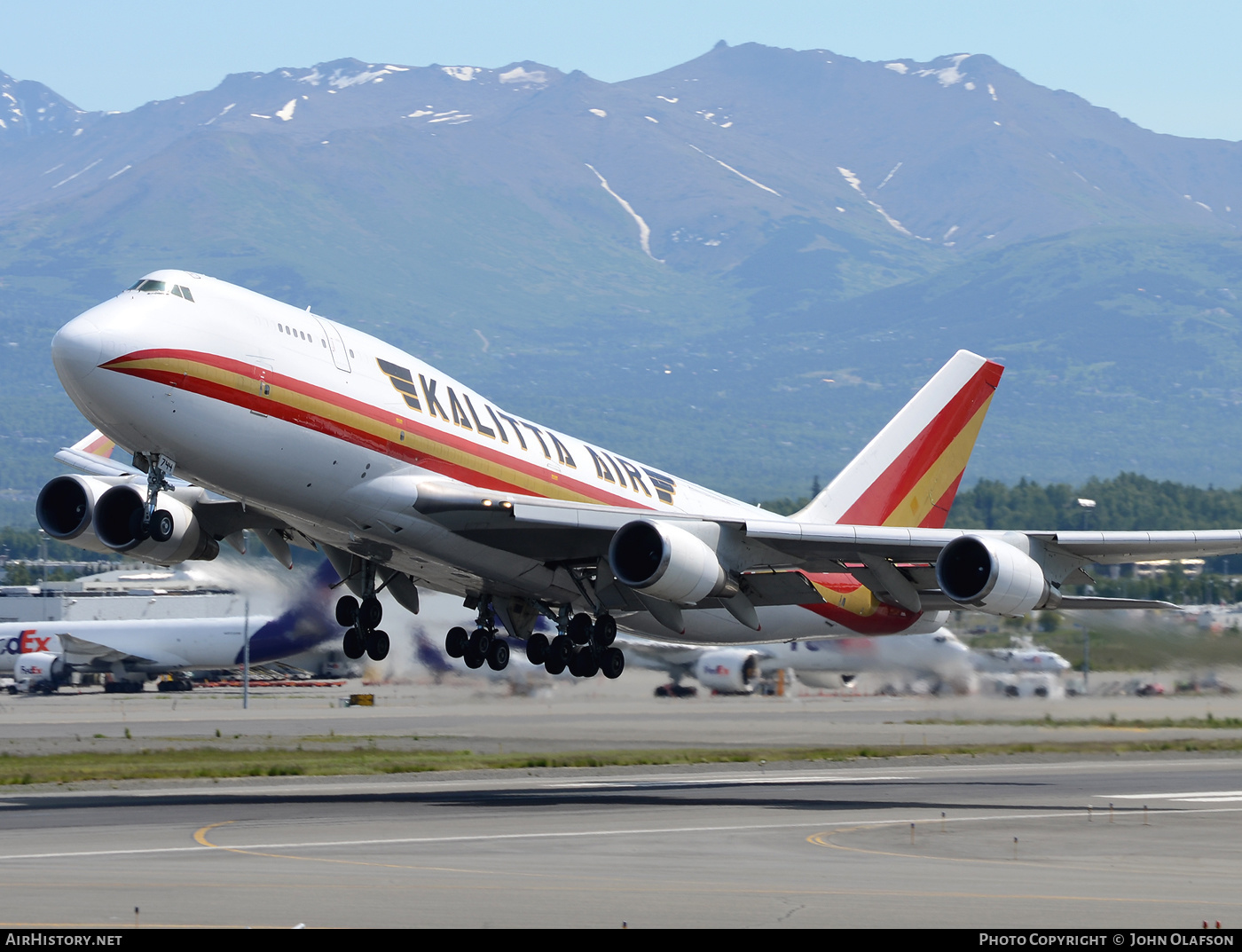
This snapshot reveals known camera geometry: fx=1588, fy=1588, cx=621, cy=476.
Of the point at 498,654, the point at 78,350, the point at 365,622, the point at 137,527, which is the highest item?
the point at 78,350

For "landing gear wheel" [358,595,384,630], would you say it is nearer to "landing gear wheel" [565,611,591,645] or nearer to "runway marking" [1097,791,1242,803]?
"landing gear wheel" [565,611,591,645]

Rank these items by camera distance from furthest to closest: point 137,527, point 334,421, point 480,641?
point 480,641 → point 137,527 → point 334,421

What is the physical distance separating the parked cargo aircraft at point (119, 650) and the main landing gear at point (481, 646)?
185 feet

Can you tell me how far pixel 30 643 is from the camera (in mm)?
94062

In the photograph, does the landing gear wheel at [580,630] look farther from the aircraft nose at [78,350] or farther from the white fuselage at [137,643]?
the white fuselage at [137,643]

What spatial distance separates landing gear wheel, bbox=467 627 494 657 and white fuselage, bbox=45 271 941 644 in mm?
2347

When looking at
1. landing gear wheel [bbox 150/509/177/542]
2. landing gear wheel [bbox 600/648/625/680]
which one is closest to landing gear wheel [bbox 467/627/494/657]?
landing gear wheel [bbox 600/648/625/680]

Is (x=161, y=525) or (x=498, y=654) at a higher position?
(x=161, y=525)

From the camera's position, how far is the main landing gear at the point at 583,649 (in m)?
34.5

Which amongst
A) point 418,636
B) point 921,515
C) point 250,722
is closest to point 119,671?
point 250,722

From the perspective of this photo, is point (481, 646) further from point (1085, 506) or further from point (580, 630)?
point (1085, 506)

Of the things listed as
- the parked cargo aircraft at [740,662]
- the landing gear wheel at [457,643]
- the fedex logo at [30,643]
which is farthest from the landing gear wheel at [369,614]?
the fedex logo at [30,643]

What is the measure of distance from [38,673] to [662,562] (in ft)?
230

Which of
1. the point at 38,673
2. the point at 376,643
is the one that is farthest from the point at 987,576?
the point at 38,673
